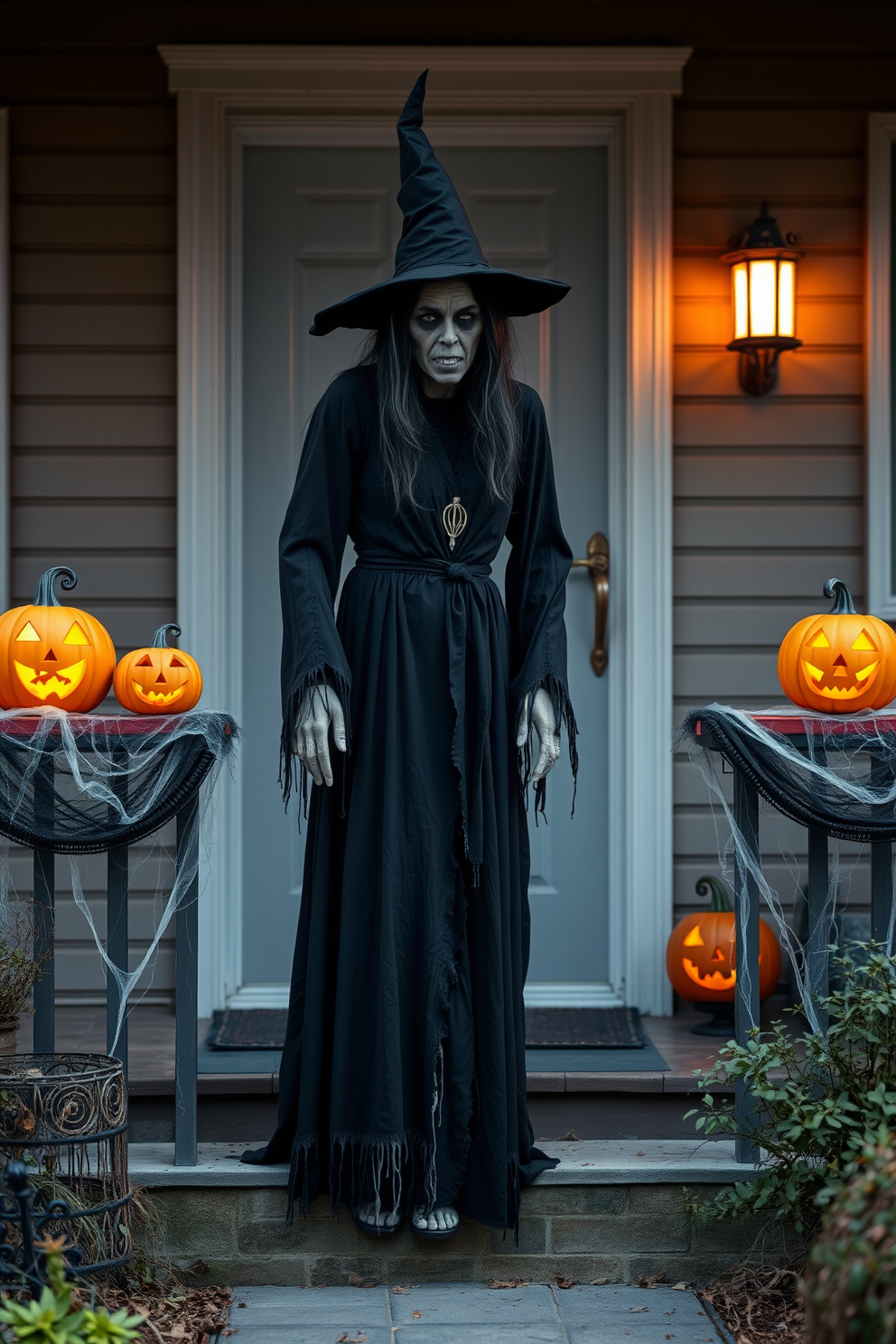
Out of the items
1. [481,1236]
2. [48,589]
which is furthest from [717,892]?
[48,589]

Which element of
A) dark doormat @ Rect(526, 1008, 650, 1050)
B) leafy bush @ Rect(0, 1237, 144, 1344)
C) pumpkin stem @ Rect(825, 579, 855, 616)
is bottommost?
dark doormat @ Rect(526, 1008, 650, 1050)

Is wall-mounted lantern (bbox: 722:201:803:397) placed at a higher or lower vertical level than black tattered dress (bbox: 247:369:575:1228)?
higher

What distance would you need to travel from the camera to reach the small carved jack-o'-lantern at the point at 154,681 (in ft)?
8.84

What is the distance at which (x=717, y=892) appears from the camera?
3691 millimetres

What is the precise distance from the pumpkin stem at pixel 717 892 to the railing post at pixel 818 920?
0.93 m

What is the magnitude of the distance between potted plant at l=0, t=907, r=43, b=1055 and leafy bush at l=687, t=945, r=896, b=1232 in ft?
4.33

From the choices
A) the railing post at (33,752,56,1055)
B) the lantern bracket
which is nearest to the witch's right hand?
the railing post at (33,752,56,1055)

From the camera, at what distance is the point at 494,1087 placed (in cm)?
248

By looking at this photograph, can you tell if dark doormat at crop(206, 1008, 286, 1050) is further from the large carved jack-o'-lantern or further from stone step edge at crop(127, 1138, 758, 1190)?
the large carved jack-o'-lantern

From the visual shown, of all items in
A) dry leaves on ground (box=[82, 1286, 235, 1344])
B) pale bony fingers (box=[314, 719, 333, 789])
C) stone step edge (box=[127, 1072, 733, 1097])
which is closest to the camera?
dry leaves on ground (box=[82, 1286, 235, 1344])

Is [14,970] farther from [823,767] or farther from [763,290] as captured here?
[763,290]

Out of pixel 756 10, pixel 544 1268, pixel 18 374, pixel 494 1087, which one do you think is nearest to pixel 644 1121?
pixel 544 1268

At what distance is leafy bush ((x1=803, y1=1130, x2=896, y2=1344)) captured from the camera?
152cm

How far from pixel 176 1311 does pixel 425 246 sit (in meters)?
1.94
